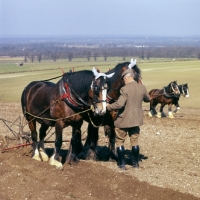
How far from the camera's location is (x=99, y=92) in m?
8.01

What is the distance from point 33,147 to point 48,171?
5.67 feet

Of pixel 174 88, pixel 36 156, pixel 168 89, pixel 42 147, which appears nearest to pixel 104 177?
pixel 36 156

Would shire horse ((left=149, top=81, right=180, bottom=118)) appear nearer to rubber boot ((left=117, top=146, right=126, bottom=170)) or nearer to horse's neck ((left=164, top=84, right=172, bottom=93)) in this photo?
horse's neck ((left=164, top=84, right=172, bottom=93))

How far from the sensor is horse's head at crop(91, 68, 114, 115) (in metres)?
7.89

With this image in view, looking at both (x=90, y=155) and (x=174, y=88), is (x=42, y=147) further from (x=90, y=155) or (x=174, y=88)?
(x=174, y=88)

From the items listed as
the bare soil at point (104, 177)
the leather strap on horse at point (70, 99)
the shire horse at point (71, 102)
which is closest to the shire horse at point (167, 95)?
the bare soil at point (104, 177)

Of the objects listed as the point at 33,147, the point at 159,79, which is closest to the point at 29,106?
the point at 33,147

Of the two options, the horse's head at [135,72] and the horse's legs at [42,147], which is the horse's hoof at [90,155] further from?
the horse's head at [135,72]

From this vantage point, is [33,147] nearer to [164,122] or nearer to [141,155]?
[141,155]

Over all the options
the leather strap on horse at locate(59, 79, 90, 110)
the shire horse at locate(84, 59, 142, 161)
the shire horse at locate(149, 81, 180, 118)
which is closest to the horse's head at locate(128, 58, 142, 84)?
the shire horse at locate(84, 59, 142, 161)

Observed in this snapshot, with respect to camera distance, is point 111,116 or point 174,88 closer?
point 111,116

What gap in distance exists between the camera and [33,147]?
10.2 meters

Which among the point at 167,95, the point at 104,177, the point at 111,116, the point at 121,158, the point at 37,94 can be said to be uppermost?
the point at 37,94

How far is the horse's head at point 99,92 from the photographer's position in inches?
311
